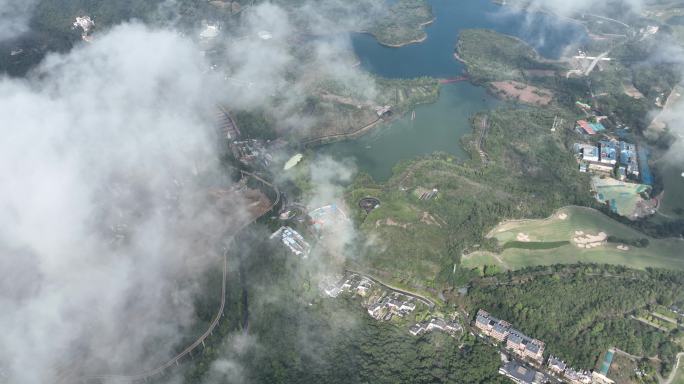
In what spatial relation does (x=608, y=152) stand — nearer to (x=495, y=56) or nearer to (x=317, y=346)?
(x=495, y=56)

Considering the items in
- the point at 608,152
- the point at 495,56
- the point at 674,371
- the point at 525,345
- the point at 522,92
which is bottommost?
the point at 522,92

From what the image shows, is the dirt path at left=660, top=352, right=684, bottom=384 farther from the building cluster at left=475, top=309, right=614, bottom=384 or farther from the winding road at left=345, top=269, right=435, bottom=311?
the winding road at left=345, top=269, right=435, bottom=311

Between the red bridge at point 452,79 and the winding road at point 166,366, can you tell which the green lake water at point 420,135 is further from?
the winding road at point 166,366

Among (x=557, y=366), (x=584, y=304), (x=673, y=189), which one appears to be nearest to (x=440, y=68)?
(x=673, y=189)

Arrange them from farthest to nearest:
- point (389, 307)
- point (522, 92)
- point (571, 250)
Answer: point (522, 92) → point (571, 250) → point (389, 307)

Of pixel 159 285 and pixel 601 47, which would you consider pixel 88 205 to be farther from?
pixel 601 47

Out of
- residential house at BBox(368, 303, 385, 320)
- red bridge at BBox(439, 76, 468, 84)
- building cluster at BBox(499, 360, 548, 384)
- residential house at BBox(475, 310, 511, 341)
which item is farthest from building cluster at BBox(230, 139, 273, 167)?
building cluster at BBox(499, 360, 548, 384)

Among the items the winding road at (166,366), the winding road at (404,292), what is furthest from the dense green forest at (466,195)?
the winding road at (166,366)
